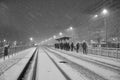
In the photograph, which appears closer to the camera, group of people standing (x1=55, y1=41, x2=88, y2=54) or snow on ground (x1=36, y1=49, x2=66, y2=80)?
snow on ground (x1=36, y1=49, x2=66, y2=80)

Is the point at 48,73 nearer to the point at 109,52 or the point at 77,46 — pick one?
the point at 109,52

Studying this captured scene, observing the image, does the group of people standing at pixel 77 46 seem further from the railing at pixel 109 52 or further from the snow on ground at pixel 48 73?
the snow on ground at pixel 48 73

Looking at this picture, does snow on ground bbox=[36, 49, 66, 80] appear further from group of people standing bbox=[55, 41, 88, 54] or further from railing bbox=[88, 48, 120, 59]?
group of people standing bbox=[55, 41, 88, 54]

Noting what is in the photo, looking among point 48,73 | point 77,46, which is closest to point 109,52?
point 77,46

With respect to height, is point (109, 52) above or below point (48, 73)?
above

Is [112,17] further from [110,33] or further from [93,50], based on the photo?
[93,50]

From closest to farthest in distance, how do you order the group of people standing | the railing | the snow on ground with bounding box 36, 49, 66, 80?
the snow on ground with bounding box 36, 49, 66, 80, the railing, the group of people standing

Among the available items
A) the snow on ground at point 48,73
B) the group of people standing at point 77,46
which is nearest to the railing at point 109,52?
the group of people standing at point 77,46

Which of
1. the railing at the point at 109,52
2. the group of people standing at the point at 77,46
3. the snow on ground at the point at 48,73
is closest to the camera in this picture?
the snow on ground at the point at 48,73

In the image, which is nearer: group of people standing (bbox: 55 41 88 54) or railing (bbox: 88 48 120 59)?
railing (bbox: 88 48 120 59)

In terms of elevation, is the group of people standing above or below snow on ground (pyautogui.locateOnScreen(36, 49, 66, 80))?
above

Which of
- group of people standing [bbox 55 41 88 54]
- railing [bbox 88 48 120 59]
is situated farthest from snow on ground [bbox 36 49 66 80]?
group of people standing [bbox 55 41 88 54]

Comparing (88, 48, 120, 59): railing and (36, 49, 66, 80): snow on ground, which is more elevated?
(88, 48, 120, 59): railing

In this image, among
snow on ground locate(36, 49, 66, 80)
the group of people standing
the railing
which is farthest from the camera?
the group of people standing
